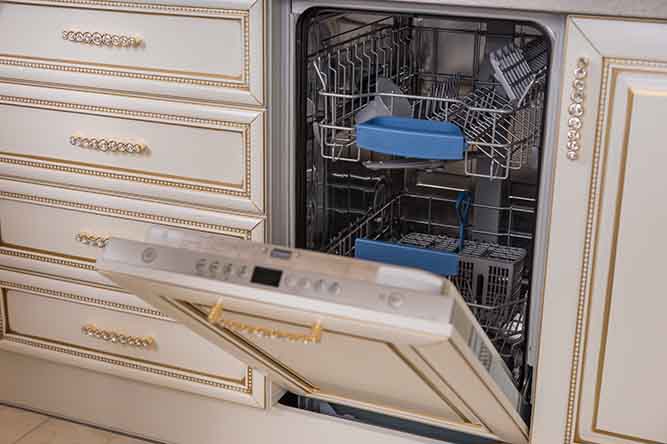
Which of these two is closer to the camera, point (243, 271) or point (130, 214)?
point (243, 271)

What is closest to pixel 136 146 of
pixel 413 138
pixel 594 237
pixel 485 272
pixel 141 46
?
pixel 141 46

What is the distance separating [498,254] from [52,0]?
3.37 feet

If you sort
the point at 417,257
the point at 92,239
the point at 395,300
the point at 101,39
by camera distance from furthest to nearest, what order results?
the point at 92,239
the point at 101,39
the point at 417,257
the point at 395,300

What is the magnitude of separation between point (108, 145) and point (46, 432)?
2.49ft

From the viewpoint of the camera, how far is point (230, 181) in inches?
73.9

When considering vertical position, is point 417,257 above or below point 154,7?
below

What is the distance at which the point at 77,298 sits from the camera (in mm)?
2121

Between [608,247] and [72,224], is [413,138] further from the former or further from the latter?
[72,224]

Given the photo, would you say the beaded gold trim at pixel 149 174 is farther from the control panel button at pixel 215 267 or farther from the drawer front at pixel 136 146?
the control panel button at pixel 215 267

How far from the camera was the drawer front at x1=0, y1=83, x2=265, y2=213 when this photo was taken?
6.07ft

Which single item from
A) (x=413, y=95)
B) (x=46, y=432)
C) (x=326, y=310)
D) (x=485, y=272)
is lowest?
(x=46, y=432)

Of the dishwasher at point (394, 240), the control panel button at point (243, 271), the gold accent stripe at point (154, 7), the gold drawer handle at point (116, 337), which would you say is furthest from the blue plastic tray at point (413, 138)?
the gold drawer handle at point (116, 337)

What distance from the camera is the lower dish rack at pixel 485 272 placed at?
6.19 ft

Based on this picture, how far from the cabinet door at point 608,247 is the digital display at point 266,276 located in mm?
531
